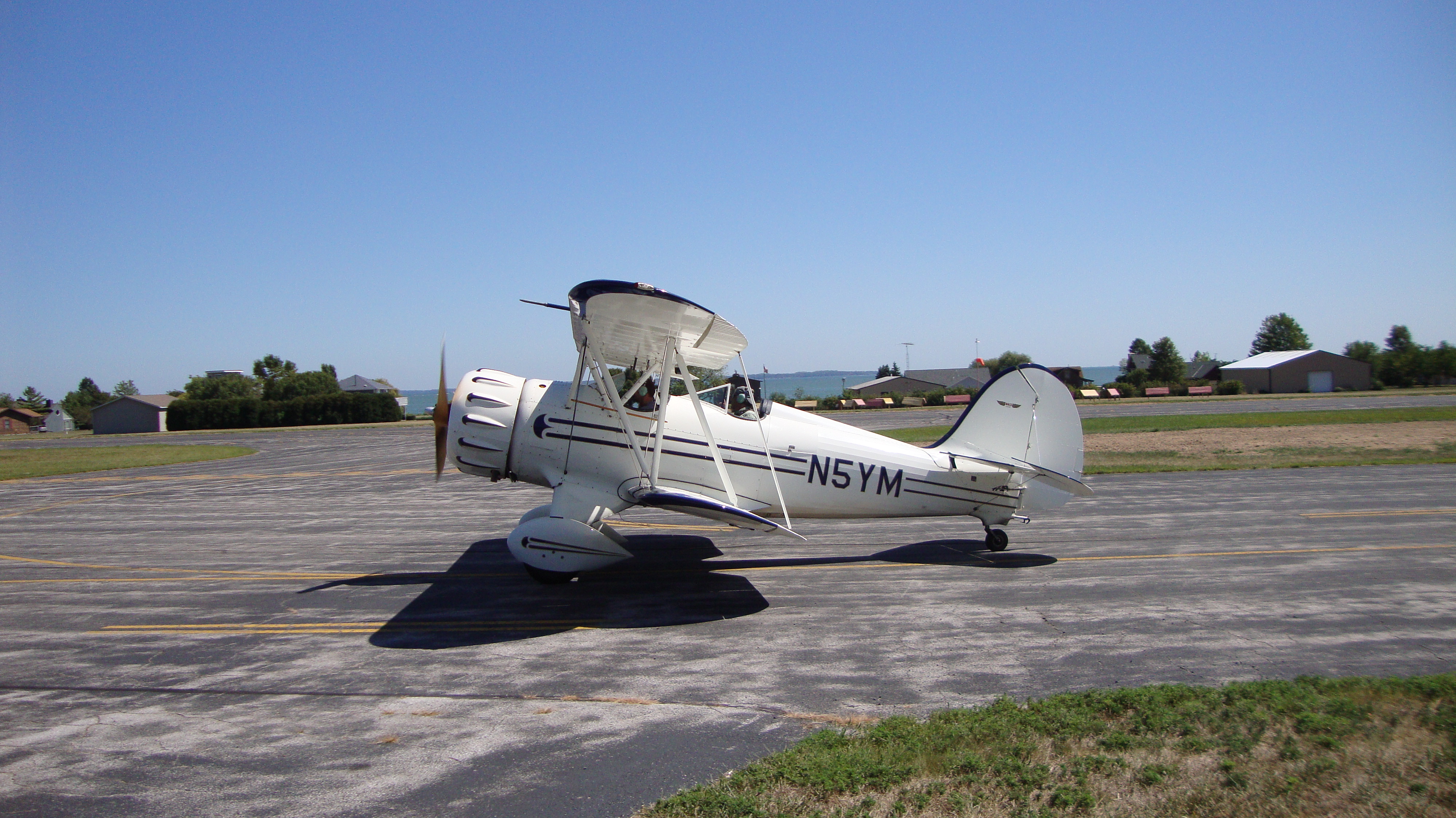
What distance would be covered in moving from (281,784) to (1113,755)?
5.12 metres

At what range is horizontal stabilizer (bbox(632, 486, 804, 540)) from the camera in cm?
820

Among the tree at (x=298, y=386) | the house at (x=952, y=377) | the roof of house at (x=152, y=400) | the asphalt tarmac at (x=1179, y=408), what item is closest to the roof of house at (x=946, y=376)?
the house at (x=952, y=377)

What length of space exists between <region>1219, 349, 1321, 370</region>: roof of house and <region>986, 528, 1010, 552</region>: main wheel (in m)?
86.2

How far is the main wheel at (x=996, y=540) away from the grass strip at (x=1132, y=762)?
216 inches

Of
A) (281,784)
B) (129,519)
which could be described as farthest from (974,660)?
(129,519)

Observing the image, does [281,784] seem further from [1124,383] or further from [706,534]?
[1124,383]

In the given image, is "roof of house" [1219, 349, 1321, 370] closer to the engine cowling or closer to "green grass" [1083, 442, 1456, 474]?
"green grass" [1083, 442, 1456, 474]

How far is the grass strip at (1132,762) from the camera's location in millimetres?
3961

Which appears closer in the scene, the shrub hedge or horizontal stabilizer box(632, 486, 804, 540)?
horizontal stabilizer box(632, 486, 804, 540)

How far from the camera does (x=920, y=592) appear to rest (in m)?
8.90

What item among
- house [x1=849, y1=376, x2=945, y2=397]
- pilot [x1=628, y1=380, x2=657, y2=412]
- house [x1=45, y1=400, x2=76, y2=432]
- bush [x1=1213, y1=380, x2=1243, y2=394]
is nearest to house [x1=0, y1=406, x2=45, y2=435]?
house [x1=45, y1=400, x2=76, y2=432]

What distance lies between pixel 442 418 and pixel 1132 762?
8496 mm

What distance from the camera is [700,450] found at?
32.4 feet

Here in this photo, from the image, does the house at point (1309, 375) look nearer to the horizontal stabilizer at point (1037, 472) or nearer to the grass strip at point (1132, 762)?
the horizontal stabilizer at point (1037, 472)
